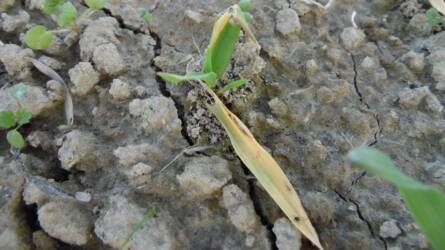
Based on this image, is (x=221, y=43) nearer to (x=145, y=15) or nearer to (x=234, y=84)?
(x=234, y=84)

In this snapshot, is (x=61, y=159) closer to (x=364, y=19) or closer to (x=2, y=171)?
(x=2, y=171)

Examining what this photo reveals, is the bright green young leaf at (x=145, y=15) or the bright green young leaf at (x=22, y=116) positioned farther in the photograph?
the bright green young leaf at (x=145, y=15)

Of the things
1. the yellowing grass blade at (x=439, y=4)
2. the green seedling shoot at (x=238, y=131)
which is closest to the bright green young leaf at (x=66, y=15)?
the green seedling shoot at (x=238, y=131)

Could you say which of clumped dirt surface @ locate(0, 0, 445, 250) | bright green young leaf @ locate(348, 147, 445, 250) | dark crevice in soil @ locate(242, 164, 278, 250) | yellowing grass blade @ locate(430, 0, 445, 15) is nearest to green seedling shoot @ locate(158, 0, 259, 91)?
clumped dirt surface @ locate(0, 0, 445, 250)

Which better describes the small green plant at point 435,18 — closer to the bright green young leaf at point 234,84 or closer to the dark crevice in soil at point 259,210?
the bright green young leaf at point 234,84

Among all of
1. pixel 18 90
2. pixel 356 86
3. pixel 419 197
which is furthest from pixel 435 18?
pixel 18 90

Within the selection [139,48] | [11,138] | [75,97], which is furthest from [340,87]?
[11,138]
